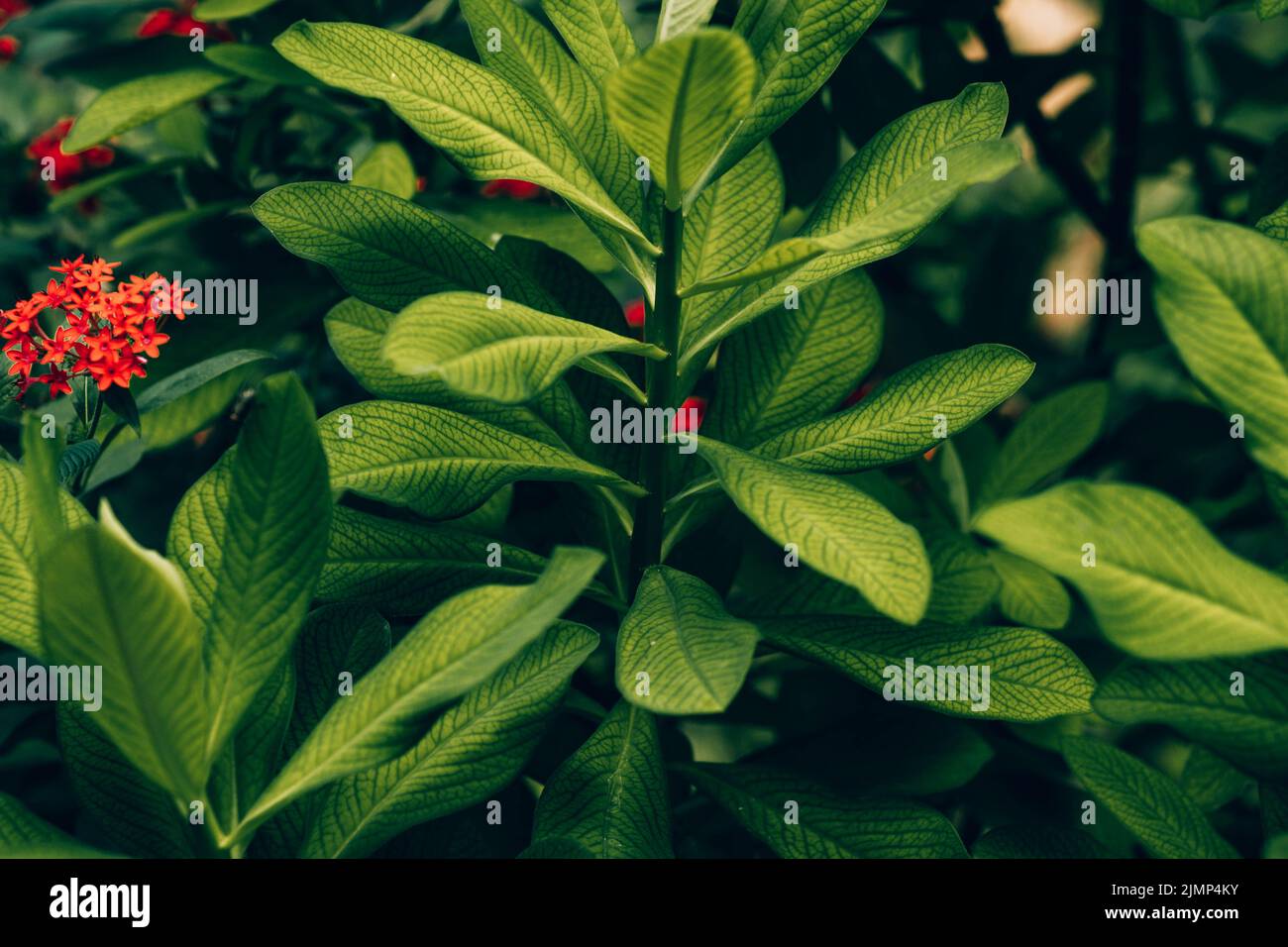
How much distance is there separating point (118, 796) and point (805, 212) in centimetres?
89

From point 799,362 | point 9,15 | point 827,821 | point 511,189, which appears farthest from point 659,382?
point 9,15

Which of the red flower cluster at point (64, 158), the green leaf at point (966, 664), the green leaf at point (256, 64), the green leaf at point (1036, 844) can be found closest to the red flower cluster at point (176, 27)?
the red flower cluster at point (64, 158)

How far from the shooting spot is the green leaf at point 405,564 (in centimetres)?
83

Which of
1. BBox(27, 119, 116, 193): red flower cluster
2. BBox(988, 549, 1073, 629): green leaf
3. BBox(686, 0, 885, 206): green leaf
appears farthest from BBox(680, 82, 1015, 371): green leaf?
BBox(27, 119, 116, 193): red flower cluster

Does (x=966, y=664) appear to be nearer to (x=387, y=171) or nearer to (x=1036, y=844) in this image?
(x=1036, y=844)

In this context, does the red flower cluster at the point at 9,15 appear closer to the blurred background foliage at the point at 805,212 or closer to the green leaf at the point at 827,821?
the blurred background foliage at the point at 805,212

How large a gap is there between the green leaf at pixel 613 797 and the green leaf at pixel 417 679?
0.50 ft

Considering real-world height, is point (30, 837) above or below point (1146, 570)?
below

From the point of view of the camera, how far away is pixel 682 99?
2.18 ft

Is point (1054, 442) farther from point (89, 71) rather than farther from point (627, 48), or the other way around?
point (89, 71)

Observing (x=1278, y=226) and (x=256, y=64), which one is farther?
(x=256, y=64)

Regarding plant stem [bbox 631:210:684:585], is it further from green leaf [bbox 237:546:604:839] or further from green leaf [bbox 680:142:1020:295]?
green leaf [bbox 237:546:604:839]
